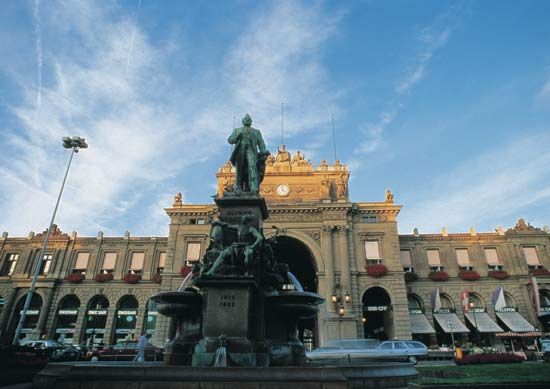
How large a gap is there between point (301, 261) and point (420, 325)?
15481 mm

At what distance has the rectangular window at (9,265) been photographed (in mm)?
48000

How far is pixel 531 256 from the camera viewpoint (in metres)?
43.5

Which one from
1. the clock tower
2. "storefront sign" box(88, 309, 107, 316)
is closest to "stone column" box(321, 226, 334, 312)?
the clock tower

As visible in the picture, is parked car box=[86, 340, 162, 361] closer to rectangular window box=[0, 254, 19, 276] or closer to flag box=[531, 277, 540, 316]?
rectangular window box=[0, 254, 19, 276]

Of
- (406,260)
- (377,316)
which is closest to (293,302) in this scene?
(406,260)

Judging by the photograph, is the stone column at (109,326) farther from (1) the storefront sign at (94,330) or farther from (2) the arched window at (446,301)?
(2) the arched window at (446,301)

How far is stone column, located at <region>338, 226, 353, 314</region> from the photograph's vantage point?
122ft

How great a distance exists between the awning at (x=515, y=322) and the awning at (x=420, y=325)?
8595 millimetres

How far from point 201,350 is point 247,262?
2.26 metres

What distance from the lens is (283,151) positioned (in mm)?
45906

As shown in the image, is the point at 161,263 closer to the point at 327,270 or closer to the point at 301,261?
the point at 301,261

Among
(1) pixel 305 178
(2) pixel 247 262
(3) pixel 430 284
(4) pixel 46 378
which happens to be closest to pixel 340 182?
(1) pixel 305 178

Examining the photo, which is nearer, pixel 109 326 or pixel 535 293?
pixel 535 293

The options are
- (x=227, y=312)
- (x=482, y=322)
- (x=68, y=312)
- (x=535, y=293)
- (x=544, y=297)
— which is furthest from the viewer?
(x=68, y=312)
